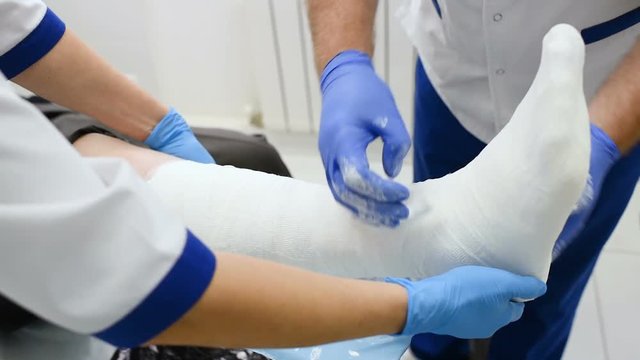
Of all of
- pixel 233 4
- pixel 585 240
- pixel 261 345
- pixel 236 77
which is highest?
pixel 261 345

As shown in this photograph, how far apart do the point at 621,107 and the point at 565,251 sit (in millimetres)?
304

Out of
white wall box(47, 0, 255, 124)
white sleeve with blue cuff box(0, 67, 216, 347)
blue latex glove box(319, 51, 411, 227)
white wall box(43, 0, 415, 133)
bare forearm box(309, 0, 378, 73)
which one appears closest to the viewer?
white sleeve with blue cuff box(0, 67, 216, 347)

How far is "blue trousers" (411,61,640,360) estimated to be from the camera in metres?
0.99

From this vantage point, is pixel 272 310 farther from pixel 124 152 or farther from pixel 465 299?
pixel 124 152

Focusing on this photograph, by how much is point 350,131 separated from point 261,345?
1.08 ft

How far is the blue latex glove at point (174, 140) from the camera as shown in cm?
107

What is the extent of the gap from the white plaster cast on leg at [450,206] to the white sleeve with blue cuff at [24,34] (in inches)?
10.4

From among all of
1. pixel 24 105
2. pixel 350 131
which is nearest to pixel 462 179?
pixel 350 131

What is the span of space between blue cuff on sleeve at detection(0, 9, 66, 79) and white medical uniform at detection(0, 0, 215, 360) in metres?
0.43

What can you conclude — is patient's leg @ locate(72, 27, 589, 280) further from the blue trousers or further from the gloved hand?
the blue trousers

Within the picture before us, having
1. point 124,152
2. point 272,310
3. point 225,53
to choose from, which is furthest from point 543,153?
point 225,53

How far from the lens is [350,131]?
80cm

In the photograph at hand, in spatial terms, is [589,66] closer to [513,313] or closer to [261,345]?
[513,313]

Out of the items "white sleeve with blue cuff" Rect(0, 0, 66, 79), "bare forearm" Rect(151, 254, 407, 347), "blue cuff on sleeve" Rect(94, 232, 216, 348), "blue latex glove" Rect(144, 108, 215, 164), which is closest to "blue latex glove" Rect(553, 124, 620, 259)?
"bare forearm" Rect(151, 254, 407, 347)
